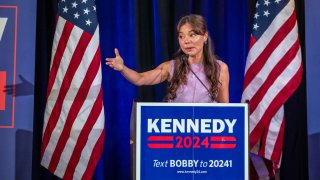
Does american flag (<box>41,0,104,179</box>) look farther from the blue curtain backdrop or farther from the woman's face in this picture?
the woman's face

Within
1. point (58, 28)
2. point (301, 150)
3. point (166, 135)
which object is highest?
point (58, 28)

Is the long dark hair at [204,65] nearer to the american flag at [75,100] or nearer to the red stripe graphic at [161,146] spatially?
the american flag at [75,100]

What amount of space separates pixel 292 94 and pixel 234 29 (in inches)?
29.6

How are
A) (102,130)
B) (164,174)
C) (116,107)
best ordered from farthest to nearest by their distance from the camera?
(116,107)
(102,130)
(164,174)

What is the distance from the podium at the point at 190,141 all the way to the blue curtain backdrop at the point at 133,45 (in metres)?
1.42

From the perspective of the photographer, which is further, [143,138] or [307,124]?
[307,124]

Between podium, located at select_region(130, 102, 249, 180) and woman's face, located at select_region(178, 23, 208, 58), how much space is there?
1.14 meters

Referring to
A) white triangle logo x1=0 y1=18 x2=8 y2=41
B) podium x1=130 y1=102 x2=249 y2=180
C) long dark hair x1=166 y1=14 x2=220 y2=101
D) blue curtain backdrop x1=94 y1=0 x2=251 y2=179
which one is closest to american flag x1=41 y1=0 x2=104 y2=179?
blue curtain backdrop x1=94 y1=0 x2=251 y2=179

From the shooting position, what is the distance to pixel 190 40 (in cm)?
372

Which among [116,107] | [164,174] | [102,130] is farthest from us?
[116,107]

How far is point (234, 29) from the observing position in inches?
164

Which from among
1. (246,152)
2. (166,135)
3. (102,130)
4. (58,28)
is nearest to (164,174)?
(166,135)

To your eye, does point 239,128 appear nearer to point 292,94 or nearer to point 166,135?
A: point 166,135

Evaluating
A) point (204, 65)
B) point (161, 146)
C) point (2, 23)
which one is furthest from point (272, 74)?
point (2, 23)
